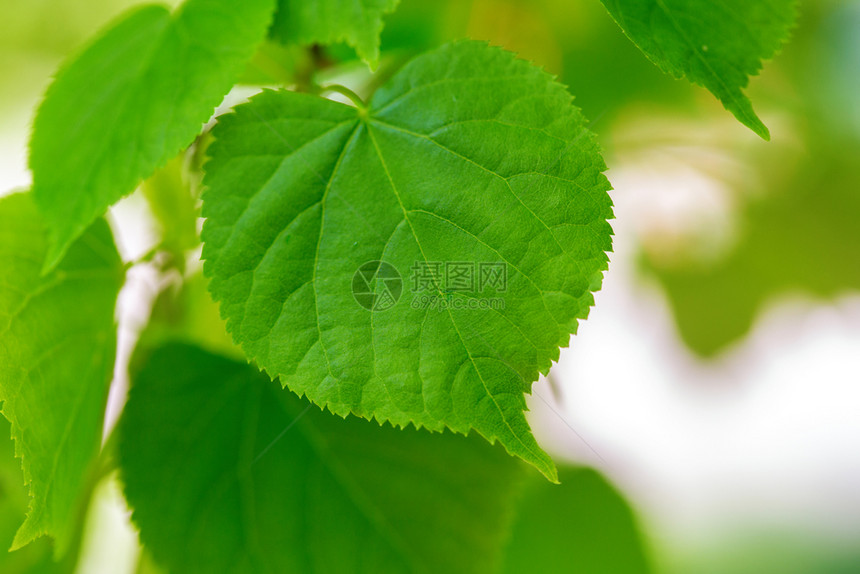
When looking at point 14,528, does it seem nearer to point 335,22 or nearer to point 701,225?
point 335,22

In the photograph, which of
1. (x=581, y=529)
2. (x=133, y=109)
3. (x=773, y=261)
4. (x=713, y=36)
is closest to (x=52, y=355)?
(x=133, y=109)

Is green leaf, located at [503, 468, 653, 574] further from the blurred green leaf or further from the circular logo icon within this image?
the circular logo icon

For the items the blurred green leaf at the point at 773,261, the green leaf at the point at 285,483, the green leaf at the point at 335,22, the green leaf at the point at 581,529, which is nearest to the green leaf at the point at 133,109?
the green leaf at the point at 335,22

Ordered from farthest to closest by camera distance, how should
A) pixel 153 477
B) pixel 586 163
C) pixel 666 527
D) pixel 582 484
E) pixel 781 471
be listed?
pixel 781 471 < pixel 666 527 < pixel 582 484 < pixel 153 477 < pixel 586 163

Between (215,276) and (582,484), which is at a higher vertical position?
(215,276)

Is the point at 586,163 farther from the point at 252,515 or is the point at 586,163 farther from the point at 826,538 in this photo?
the point at 826,538

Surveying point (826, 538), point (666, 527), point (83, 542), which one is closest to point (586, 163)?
point (83, 542)

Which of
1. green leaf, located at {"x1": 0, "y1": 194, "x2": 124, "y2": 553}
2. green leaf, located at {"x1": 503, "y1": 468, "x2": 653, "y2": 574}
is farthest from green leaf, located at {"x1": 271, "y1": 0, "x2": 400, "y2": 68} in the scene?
green leaf, located at {"x1": 503, "y1": 468, "x2": 653, "y2": 574}
